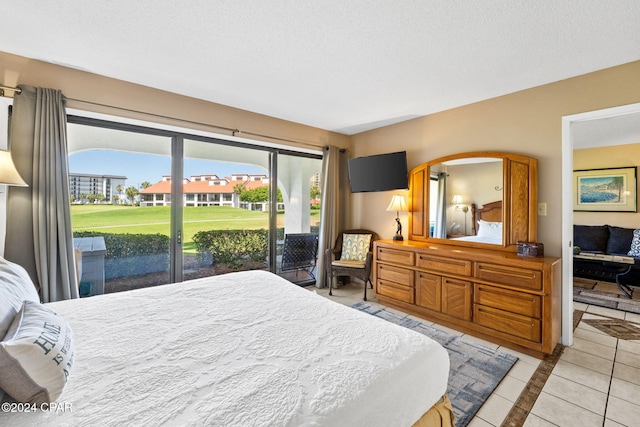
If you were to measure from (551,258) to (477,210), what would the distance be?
0.86 m

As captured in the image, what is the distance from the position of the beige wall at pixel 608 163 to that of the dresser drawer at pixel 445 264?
13.4ft

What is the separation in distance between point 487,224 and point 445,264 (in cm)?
70

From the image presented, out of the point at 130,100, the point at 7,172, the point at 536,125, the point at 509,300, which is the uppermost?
the point at 130,100

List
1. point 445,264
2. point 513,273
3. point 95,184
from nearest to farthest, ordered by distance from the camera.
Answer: point 513,273
point 95,184
point 445,264

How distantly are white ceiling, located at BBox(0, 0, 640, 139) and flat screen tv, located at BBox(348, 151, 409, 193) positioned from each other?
102 cm

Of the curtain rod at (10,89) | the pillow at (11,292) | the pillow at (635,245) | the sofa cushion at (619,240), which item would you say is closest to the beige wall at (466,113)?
the curtain rod at (10,89)

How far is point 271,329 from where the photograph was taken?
4.74 feet

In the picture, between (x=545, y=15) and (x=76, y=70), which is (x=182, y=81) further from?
(x=545, y=15)

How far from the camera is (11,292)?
128 cm

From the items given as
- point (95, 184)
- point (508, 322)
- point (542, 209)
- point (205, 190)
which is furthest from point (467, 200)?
point (95, 184)

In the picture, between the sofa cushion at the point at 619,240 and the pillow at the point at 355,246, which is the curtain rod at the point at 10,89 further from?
the sofa cushion at the point at 619,240

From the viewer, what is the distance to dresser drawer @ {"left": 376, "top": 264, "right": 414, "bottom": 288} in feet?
11.0

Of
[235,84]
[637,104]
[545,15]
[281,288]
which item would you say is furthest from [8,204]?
[637,104]

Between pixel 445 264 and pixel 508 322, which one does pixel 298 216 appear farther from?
pixel 508 322
